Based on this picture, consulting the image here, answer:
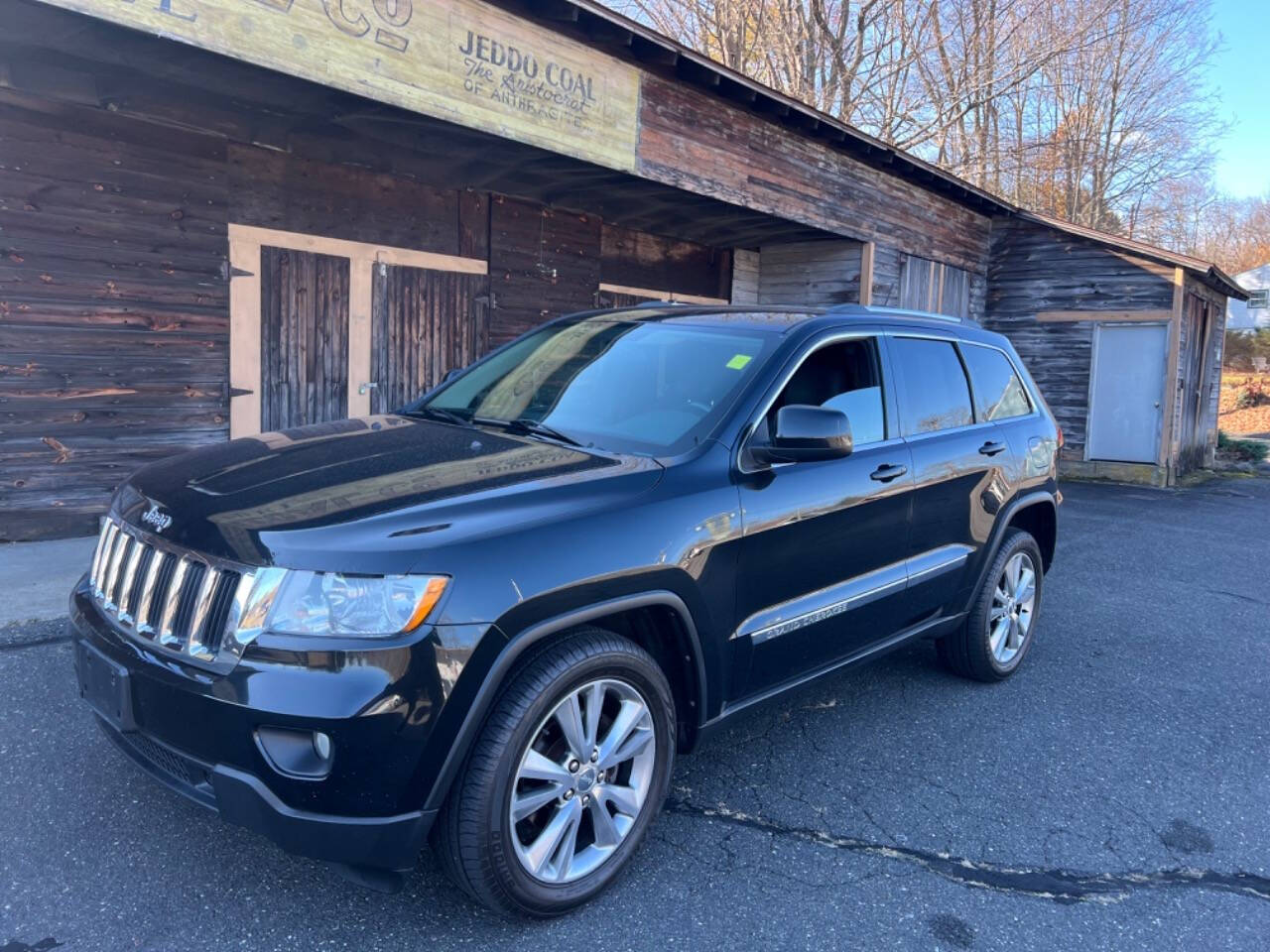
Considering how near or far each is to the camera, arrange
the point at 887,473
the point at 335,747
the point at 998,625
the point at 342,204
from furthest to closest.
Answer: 1. the point at 342,204
2. the point at 998,625
3. the point at 887,473
4. the point at 335,747

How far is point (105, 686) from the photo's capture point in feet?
8.55

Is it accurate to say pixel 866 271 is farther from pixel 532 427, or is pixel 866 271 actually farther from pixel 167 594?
pixel 167 594

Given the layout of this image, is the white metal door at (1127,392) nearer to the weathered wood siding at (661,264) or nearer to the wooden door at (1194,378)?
the wooden door at (1194,378)

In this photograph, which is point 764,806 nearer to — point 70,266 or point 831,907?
point 831,907

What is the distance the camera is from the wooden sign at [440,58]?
196 inches

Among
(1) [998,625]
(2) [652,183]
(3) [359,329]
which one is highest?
(2) [652,183]

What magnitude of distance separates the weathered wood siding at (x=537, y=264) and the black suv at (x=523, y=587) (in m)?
5.71

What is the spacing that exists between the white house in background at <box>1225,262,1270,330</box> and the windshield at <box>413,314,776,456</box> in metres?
48.0

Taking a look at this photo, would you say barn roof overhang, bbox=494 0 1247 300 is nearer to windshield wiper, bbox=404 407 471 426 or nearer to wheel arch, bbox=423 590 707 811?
windshield wiper, bbox=404 407 471 426

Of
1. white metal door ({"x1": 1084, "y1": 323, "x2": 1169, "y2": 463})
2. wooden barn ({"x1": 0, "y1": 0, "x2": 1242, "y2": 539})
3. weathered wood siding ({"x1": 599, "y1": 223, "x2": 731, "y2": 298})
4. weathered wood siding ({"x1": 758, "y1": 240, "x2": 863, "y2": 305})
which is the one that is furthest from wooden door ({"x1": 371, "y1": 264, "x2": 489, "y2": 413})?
white metal door ({"x1": 1084, "y1": 323, "x2": 1169, "y2": 463})

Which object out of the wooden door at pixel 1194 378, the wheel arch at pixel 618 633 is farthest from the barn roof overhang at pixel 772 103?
the wheel arch at pixel 618 633

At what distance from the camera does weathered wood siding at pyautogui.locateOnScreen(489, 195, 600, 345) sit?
956cm

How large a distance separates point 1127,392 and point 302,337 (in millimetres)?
12466

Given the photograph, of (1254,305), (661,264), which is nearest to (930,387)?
(661,264)
